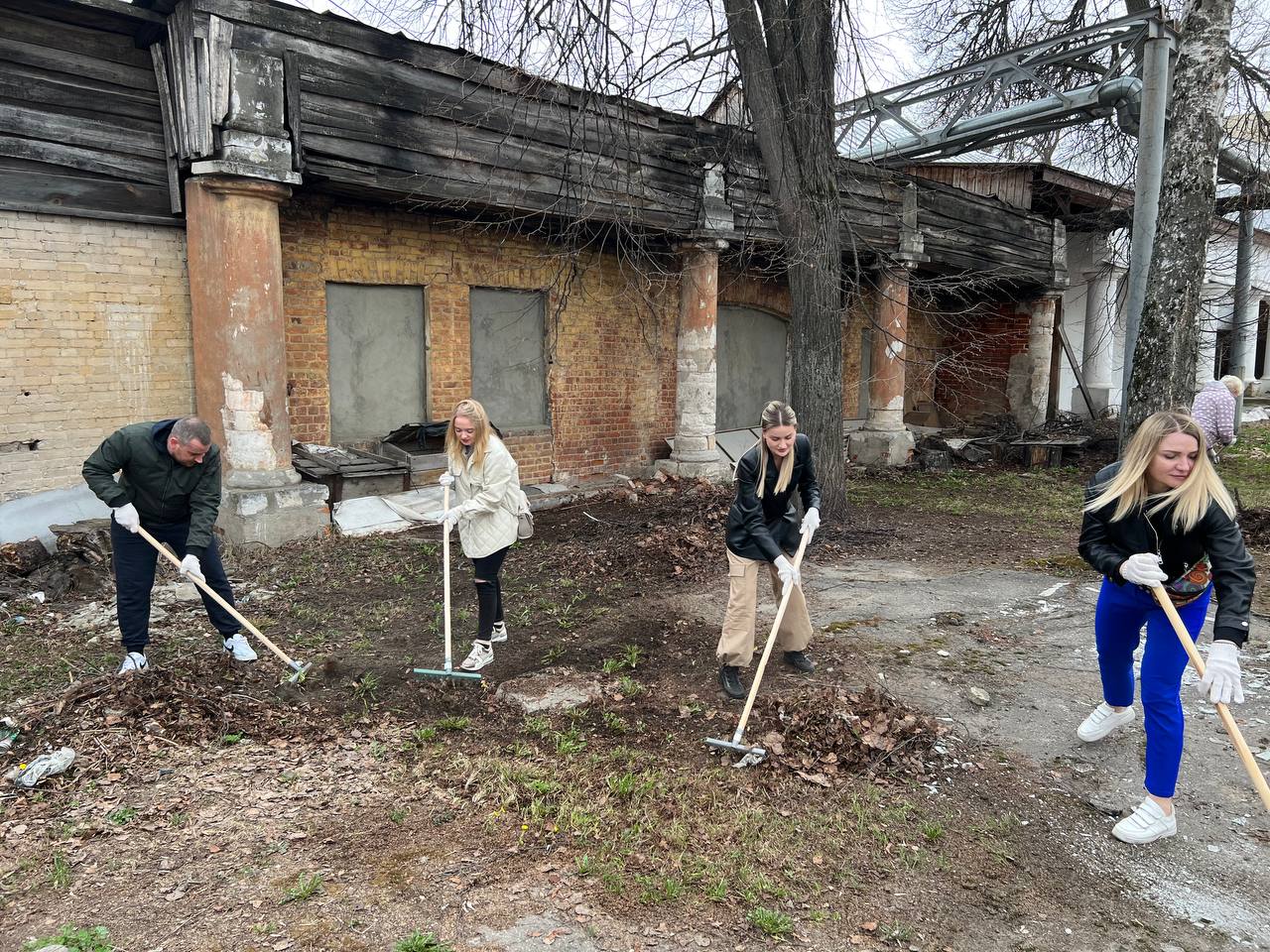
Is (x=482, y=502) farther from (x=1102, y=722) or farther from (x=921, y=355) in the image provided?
(x=921, y=355)

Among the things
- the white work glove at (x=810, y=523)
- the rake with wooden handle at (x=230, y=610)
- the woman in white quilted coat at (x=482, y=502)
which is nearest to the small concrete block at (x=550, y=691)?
the woman in white quilted coat at (x=482, y=502)

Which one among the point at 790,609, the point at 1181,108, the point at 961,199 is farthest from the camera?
the point at 961,199

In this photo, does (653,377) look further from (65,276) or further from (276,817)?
(276,817)

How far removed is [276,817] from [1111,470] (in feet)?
13.6

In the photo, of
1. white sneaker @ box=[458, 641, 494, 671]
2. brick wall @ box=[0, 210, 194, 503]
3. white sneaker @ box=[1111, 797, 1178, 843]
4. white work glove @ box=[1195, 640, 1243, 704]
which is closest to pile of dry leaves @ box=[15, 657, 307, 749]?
white sneaker @ box=[458, 641, 494, 671]

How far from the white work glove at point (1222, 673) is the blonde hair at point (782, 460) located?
215cm

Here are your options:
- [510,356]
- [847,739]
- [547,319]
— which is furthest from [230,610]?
[547,319]

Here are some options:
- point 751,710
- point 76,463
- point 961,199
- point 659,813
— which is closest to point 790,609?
point 751,710

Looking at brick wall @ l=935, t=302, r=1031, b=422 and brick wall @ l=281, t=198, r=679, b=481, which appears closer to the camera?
brick wall @ l=281, t=198, r=679, b=481

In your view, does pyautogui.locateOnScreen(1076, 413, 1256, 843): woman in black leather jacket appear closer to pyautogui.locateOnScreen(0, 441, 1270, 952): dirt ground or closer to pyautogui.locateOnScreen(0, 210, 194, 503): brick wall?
pyautogui.locateOnScreen(0, 441, 1270, 952): dirt ground

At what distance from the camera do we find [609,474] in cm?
1201

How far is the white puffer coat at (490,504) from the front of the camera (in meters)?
5.15

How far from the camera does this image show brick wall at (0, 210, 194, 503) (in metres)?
7.12

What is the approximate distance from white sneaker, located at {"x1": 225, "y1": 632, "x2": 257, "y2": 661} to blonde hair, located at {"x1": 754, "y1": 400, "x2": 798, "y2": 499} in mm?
3391
